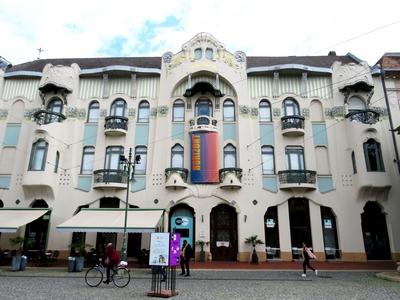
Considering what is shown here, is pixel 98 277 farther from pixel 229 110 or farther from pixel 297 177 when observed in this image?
pixel 229 110

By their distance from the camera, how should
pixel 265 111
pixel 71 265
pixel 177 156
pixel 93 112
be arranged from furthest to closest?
pixel 93 112 < pixel 265 111 < pixel 177 156 < pixel 71 265

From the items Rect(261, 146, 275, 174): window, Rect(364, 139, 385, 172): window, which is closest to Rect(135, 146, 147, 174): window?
Rect(261, 146, 275, 174): window

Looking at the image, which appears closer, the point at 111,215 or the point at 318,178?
the point at 111,215

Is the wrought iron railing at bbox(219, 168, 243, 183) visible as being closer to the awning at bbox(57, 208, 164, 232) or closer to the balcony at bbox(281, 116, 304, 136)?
the balcony at bbox(281, 116, 304, 136)

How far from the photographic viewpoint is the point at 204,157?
860 inches

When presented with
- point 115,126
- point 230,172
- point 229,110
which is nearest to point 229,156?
point 230,172

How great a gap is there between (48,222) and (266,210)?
14518mm

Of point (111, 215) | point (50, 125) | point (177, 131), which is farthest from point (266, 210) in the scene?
point (50, 125)

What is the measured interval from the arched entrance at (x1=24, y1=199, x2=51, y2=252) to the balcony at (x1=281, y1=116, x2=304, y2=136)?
56.1 ft

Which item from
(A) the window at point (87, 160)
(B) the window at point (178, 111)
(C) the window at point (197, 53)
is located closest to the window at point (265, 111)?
(B) the window at point (178, 111)

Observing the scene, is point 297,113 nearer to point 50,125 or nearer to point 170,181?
point 170,181

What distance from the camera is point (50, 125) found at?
72.5 feet

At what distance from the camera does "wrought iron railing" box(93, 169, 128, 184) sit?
70.3ft

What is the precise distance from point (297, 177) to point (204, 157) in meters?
6.35
